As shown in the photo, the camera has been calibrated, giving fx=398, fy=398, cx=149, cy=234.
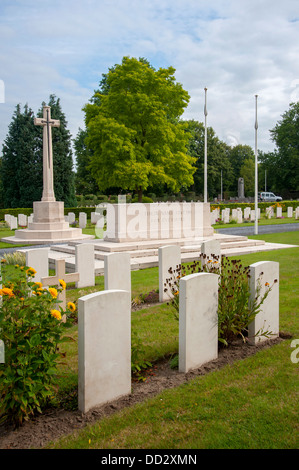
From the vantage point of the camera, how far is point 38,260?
731 centimetres

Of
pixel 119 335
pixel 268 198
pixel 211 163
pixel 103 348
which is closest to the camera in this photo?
pixel 103 348

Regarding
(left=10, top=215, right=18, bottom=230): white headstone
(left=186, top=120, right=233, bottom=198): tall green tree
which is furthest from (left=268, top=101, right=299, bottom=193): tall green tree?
(left=10, top=215, right=18, bottom=230): white headstone

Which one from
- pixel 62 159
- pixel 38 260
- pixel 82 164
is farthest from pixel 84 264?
pixel 82 164

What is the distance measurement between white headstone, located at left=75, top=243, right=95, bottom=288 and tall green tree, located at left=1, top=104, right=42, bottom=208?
27.9 metres

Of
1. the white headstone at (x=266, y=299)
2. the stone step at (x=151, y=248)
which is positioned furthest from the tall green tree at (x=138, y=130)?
the white headstone at (x=266, y=299)

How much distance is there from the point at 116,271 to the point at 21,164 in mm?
31521

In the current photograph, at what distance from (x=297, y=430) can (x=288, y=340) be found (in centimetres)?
197

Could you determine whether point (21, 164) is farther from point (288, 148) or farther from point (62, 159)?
point (288, 148)

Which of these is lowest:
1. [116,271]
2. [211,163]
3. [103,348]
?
[103,348]

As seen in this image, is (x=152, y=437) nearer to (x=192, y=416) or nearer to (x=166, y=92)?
(x=192, y=416)

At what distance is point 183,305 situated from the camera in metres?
4.16

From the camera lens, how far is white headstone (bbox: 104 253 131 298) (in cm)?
642

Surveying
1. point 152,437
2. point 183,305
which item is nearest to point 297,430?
point 152,437

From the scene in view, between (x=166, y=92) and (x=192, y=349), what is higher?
Answer: (x=166, y=92)
